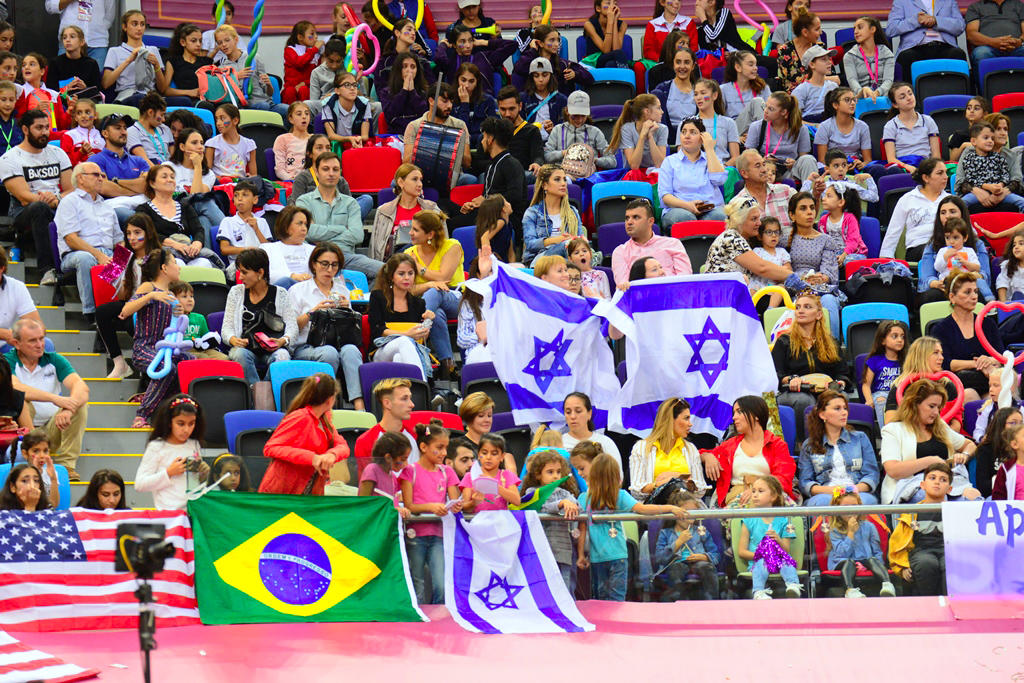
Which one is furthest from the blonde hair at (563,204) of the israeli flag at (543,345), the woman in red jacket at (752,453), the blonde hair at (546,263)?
the woman in red jacket at (752,453)

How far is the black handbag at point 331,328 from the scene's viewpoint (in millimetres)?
10680

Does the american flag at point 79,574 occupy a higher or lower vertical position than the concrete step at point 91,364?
lower

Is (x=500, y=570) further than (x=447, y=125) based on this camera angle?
No

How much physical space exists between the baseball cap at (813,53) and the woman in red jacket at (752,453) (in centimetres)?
632

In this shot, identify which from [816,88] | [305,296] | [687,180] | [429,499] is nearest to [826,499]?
[429,499]

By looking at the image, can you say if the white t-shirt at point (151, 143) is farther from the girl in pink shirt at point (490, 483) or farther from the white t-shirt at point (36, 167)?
the girl in pink shirt at point (490, 483)

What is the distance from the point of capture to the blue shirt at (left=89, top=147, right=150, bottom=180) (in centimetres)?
1274

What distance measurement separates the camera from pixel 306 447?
831cm

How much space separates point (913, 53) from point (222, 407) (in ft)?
28.4

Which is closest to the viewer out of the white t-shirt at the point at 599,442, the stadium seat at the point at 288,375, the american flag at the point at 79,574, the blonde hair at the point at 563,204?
the american flag at the point at 79,574

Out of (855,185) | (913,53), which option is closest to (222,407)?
(855,185)

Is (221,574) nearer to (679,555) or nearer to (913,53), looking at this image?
(679,555)

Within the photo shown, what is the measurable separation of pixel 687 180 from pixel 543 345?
3.29m

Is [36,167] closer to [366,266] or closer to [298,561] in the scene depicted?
[366,266]
